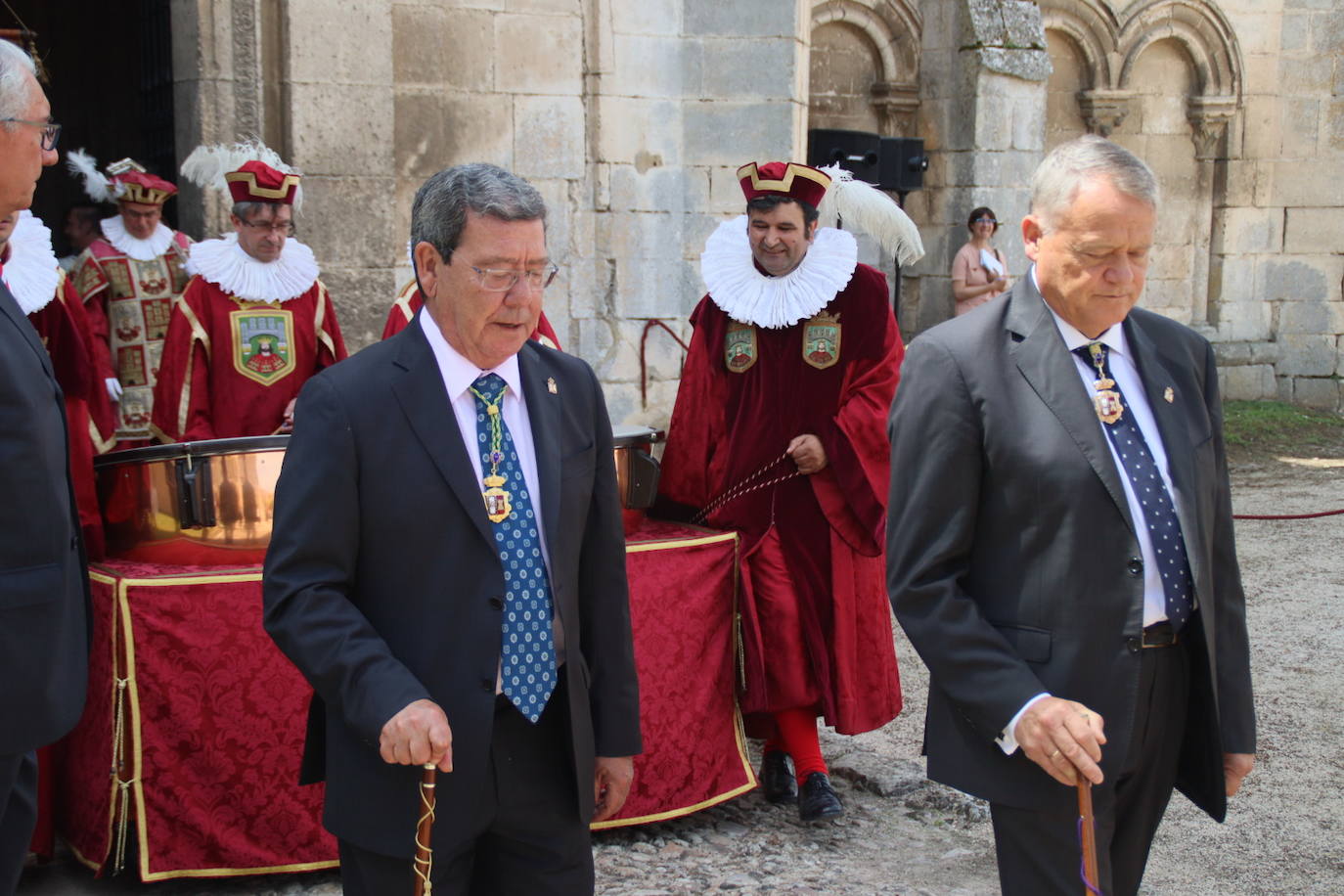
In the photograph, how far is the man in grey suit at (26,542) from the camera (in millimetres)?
2373

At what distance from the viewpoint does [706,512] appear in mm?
4750

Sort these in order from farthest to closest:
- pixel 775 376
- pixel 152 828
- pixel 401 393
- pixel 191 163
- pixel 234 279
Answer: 1. pixel 191 163
2. pixel 234 279
3. pixel 775 376
4. pixel 152 828
5. pixel 401 393

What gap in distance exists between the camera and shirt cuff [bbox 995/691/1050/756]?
7.66ft

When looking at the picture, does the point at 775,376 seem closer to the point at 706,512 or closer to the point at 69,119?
the point at 706,512

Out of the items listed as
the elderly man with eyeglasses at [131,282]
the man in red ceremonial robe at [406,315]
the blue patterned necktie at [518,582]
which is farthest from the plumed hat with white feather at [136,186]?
the blue patterned necktie at [518,582]

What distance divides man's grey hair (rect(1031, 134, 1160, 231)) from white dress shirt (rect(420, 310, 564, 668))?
0.94 m

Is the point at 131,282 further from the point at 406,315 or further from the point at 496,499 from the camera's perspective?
the point at 496,499

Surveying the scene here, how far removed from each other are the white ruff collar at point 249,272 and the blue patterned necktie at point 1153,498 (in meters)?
3.56

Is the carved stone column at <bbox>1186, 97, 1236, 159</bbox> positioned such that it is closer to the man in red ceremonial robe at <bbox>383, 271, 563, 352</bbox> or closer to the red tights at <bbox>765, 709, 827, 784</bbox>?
the man in red ceremonial robe at <bbox>383, 271, 563, 352</bbox>

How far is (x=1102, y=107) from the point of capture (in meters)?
13.6

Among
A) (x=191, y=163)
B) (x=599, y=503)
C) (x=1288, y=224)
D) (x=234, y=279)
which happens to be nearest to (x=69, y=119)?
(x=191, y=163)

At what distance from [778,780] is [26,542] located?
2789mm

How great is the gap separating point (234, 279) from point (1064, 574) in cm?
369

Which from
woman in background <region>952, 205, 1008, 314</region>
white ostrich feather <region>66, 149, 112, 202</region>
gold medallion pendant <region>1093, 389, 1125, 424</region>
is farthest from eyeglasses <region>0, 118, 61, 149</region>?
woman in background <region>952, 205, 1008, 314</region>
